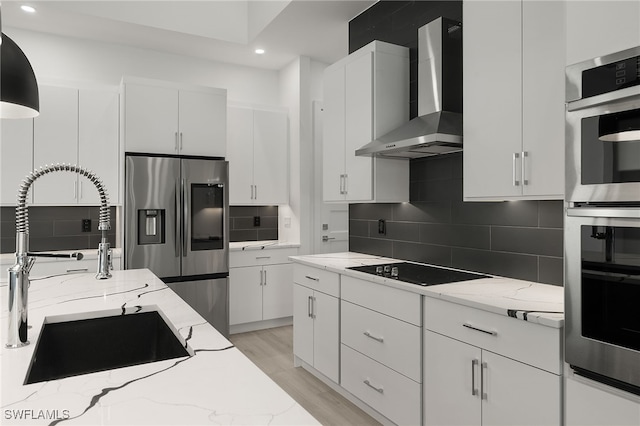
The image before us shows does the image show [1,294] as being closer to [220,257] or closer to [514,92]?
[220,257]

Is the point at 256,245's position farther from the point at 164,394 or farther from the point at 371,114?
the point at 164,394

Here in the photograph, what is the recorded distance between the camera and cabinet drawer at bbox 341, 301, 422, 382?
2287 mm

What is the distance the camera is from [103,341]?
152 cm

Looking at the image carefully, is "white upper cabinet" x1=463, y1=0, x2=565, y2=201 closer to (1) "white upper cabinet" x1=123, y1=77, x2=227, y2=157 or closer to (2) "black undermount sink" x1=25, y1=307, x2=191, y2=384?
(2) "black undermount sink" x1=25, y1=307, x2=191, y2=384

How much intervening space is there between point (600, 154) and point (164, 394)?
1.49 meters

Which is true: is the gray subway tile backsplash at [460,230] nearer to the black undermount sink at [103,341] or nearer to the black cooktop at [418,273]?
the black cooktop at [418,273]

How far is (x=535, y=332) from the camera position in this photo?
1.69 meters

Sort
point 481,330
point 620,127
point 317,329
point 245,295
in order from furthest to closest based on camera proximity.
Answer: point 245,295 → point 317,329 → point 481,330 → point 620,127

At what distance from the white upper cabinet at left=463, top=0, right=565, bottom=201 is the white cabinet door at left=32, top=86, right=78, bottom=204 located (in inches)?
127

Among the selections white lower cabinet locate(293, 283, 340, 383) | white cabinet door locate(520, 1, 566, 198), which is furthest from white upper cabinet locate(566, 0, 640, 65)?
white lower cabinet locate(293, 283, 340, 383)

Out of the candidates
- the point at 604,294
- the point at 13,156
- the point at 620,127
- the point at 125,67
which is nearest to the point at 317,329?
the point at 604,294

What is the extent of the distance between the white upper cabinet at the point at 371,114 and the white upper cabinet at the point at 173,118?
130cm

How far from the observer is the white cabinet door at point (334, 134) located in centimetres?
338

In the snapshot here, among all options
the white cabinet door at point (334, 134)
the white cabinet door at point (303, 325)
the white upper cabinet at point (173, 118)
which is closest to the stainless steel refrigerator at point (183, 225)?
the white upper cabinet at point (173, 118)
